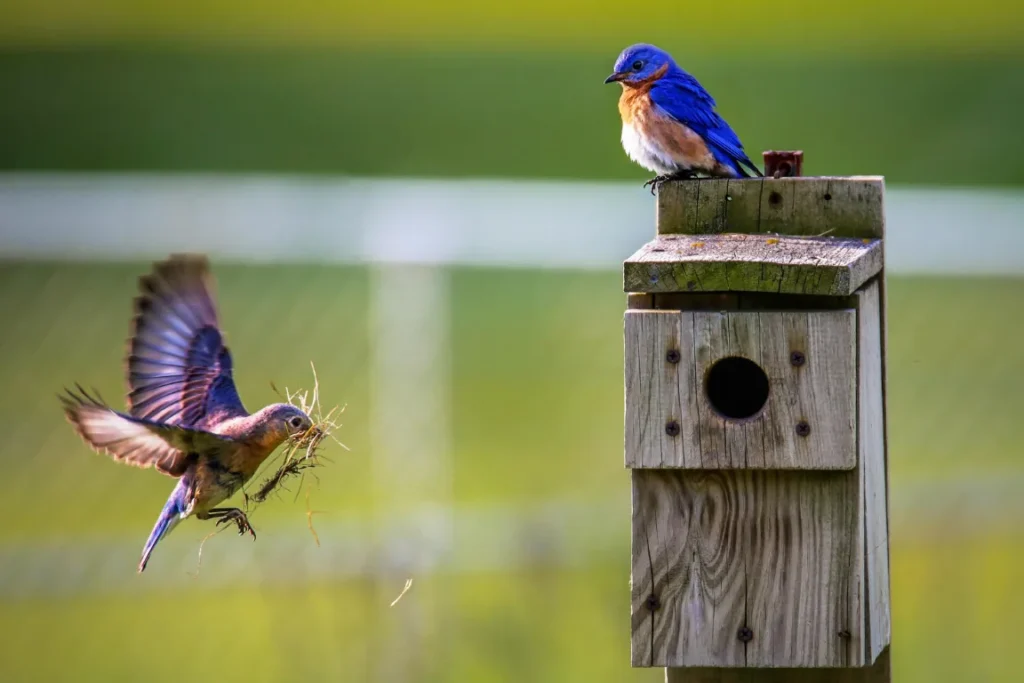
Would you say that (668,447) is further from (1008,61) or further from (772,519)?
(1008,61)

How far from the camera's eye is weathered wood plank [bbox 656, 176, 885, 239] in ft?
10.1

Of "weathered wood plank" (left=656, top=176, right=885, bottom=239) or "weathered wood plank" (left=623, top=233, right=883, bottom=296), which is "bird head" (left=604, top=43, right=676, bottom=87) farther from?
"weathered wood plank" (left=623, top=233, right=883, bottom=296)

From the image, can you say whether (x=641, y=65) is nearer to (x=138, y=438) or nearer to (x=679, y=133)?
(x=679, y=133)

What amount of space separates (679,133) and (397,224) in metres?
4.00

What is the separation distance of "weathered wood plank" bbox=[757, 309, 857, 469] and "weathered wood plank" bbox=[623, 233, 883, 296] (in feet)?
0.26

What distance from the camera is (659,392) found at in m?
2.89

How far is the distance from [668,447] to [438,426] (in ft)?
14.4

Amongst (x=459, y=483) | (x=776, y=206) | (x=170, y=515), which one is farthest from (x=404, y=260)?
(x=776, y=206)

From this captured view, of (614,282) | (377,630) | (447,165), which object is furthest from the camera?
(447,165)

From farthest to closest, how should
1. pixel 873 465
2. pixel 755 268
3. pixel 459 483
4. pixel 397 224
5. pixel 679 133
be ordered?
1. pixel 459 483
2. pixel 397 224
3. pixel 679 133
4. pixel 873 465
5. pixel 755 268

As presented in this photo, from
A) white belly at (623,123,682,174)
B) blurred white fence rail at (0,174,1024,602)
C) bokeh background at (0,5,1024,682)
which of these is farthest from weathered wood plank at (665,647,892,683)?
blurred white fence rail at (0,174,1024,602)

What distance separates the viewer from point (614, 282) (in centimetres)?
959

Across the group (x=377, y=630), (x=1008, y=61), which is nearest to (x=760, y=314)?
(x=377, y=630)

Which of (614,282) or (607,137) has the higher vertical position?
(607,137)
